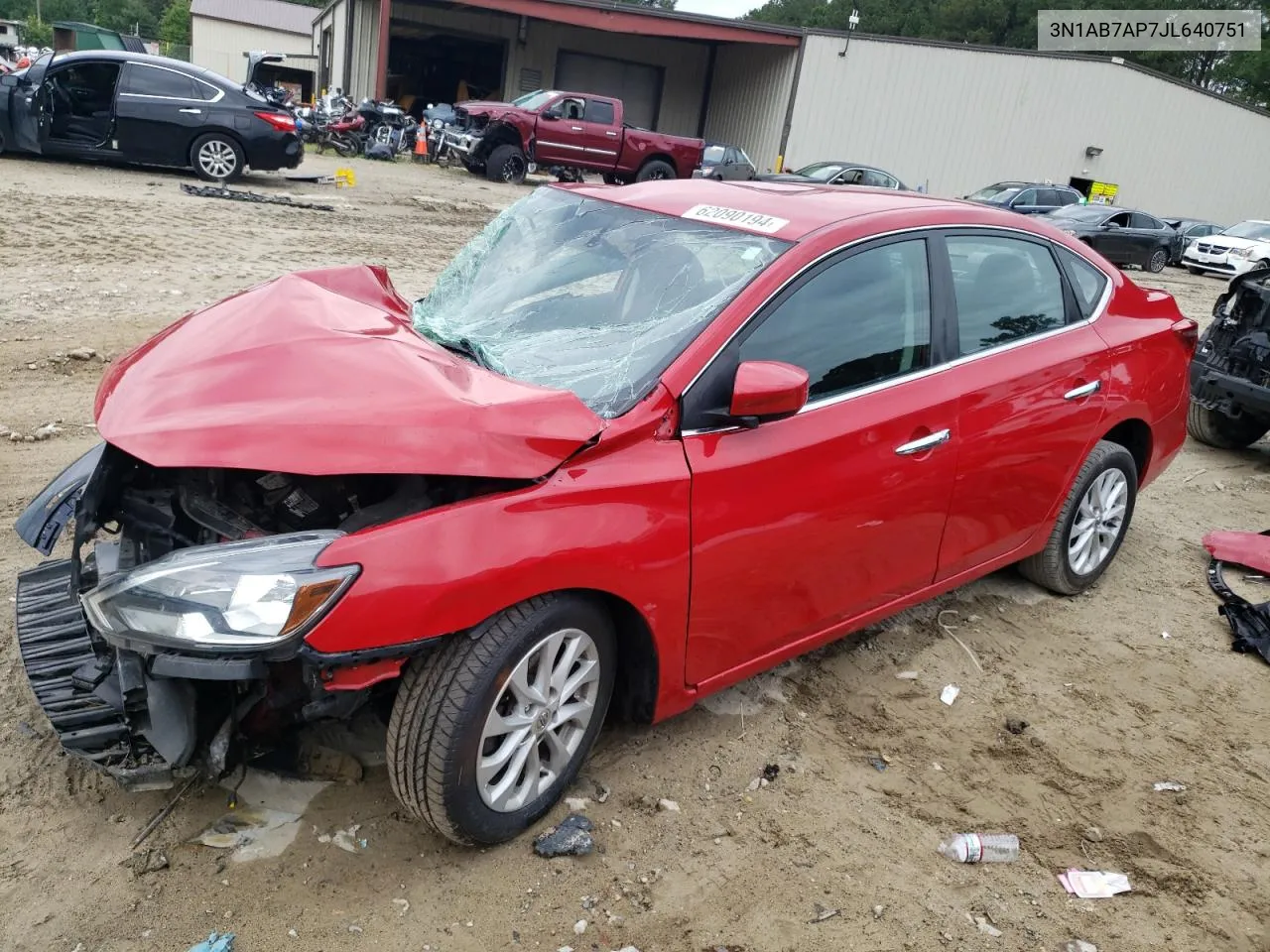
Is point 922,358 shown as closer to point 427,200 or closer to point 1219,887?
point 1219,887

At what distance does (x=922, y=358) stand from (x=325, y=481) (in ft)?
6.56

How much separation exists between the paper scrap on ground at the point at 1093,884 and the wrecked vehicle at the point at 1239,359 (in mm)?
4854

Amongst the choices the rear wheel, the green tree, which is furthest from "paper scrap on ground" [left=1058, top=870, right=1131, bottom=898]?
the green tree

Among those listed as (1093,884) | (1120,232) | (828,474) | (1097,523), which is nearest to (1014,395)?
(828,474)

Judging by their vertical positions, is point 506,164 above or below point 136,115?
below

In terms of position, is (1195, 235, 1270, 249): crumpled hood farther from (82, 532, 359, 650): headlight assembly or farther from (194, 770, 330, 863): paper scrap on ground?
(82, 532, 359, 650): headlight assembly

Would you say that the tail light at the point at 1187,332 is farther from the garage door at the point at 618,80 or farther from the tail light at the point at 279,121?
the garage door at the point at 618,80

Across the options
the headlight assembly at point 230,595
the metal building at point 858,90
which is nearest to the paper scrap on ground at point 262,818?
the headlight assembly at point 230,595

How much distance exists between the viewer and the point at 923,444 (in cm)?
334

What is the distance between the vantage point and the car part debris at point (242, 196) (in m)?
12.7

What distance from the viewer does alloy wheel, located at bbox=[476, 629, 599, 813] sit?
257 centimetres

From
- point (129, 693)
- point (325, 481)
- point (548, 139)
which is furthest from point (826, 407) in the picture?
point (548, 139)

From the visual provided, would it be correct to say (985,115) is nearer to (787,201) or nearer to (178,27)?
(787,201)

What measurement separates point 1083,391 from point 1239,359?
3.61 meters
